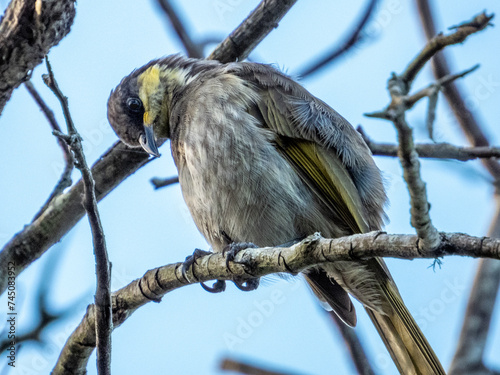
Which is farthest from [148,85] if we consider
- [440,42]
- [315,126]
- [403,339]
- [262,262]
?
[440,42]

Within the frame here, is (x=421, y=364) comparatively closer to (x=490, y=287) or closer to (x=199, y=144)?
(x=490, y=287)

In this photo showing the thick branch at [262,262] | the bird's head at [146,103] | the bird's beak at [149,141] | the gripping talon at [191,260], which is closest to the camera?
the thick branch at [262,262]

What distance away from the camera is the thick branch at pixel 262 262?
7.07ft

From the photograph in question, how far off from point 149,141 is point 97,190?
0.48 meters

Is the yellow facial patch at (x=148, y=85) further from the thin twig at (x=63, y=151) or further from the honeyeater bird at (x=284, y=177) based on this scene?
the thin twig at (x=63, y=151)

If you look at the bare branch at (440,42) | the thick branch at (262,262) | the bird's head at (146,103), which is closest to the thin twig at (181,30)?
the bird's head at (146,103)

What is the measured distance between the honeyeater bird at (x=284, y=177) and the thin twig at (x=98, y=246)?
1.14m

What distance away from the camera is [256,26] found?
4262 millimetres

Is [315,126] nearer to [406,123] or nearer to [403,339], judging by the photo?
[403,339]

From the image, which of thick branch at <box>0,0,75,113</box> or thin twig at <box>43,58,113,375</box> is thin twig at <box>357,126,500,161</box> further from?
thick branch at <box>0,0,75,113</box>

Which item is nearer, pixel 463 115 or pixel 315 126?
pixel 315 126

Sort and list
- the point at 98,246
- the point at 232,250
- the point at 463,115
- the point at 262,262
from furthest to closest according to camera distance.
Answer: the point at 463,115 → the point at 232,250 → the point at 262,262 → the point at 98,246

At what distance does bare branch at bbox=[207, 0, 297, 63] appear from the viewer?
423cm

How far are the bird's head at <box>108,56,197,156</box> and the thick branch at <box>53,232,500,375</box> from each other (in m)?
1.17
